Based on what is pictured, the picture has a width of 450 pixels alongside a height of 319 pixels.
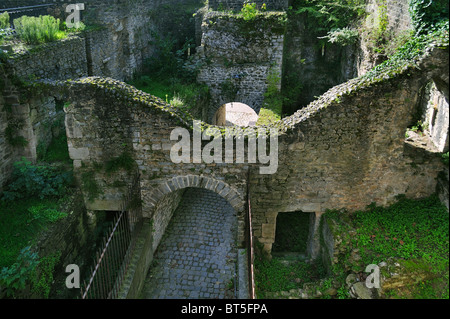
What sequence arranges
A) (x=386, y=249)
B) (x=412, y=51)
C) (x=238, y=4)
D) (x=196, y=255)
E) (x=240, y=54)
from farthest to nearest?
(x=238, y=4), (x=240, y=54), (x=196, y=255), (x=386, y=249), (x=412, y=51)

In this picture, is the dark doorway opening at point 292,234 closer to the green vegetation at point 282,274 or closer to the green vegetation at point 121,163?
the green vegetation at point 282,274

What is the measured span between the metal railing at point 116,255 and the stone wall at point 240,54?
6.84 meters

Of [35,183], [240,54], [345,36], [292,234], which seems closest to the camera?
[35,183]

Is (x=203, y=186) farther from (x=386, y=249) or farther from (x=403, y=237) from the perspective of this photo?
(x=403, y=237)

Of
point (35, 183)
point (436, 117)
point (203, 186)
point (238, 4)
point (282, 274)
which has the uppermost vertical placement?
point (238, 4)

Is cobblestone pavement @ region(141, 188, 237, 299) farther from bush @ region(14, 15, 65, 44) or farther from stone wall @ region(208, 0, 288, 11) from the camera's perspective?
stone wall @ region(208, 0, 288, 11)

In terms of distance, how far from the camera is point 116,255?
28.8ft

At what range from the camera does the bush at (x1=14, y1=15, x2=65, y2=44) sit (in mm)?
10414

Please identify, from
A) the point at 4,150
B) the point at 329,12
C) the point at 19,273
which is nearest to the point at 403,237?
the point at 19,273

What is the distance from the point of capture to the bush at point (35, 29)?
10414 mm

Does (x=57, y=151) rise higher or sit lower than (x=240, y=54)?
lower

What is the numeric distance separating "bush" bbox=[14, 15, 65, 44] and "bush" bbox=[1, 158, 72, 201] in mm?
3378

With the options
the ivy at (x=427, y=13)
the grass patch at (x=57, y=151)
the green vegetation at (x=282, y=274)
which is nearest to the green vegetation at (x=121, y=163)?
the grass patch at (x=57, y=151)

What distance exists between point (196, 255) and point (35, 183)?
171 inches
